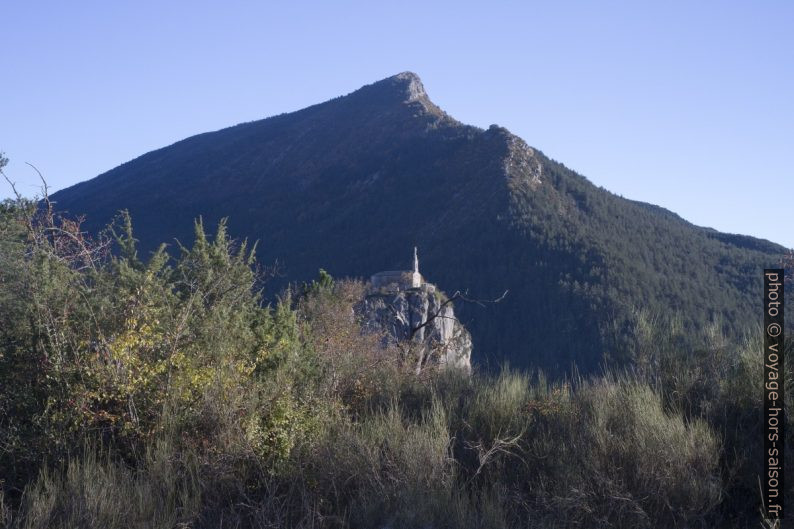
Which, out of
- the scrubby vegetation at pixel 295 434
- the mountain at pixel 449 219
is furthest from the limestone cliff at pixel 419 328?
the mountain at pixel 449 219

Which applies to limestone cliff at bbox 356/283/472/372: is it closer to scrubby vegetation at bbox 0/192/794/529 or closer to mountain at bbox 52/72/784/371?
scrubby vegetation at bbox 0/192/794/529

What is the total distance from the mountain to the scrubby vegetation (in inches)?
849

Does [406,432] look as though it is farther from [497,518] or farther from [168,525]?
[168,525]

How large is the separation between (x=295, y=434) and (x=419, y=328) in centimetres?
493

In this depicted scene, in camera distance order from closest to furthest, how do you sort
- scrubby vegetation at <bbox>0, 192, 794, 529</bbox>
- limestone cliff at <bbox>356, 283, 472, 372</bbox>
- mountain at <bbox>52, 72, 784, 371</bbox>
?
1. scrubby vegetation at <bbox>0, 192, 794, 529</bbox>
2. limestone cliff at <bbox>356, 283, 472, 372</bbox>
3. mountain at <bbox>52, 72, 784, 371</bbox>

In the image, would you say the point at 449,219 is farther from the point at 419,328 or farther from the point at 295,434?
the point at 295,434

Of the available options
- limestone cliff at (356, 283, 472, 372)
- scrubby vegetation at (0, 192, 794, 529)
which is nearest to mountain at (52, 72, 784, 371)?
limestone cliff at (356, 283, 472, 372)

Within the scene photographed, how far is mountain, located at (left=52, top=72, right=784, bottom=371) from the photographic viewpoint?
4722 centimetres

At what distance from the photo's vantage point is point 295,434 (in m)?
6.57

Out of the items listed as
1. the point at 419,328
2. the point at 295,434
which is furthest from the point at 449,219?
the point at 295,434

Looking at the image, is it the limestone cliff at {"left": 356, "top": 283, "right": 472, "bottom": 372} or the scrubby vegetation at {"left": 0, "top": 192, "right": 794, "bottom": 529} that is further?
the limestone cliff at {"left": 356, "top": 283, "right": 472, "bottom": 372}

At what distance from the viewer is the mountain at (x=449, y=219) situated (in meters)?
47.2

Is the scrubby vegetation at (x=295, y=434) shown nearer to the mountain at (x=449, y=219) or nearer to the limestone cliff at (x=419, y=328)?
the limestone cliff at (x=419, y=328)

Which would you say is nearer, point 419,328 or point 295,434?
point 295,434
